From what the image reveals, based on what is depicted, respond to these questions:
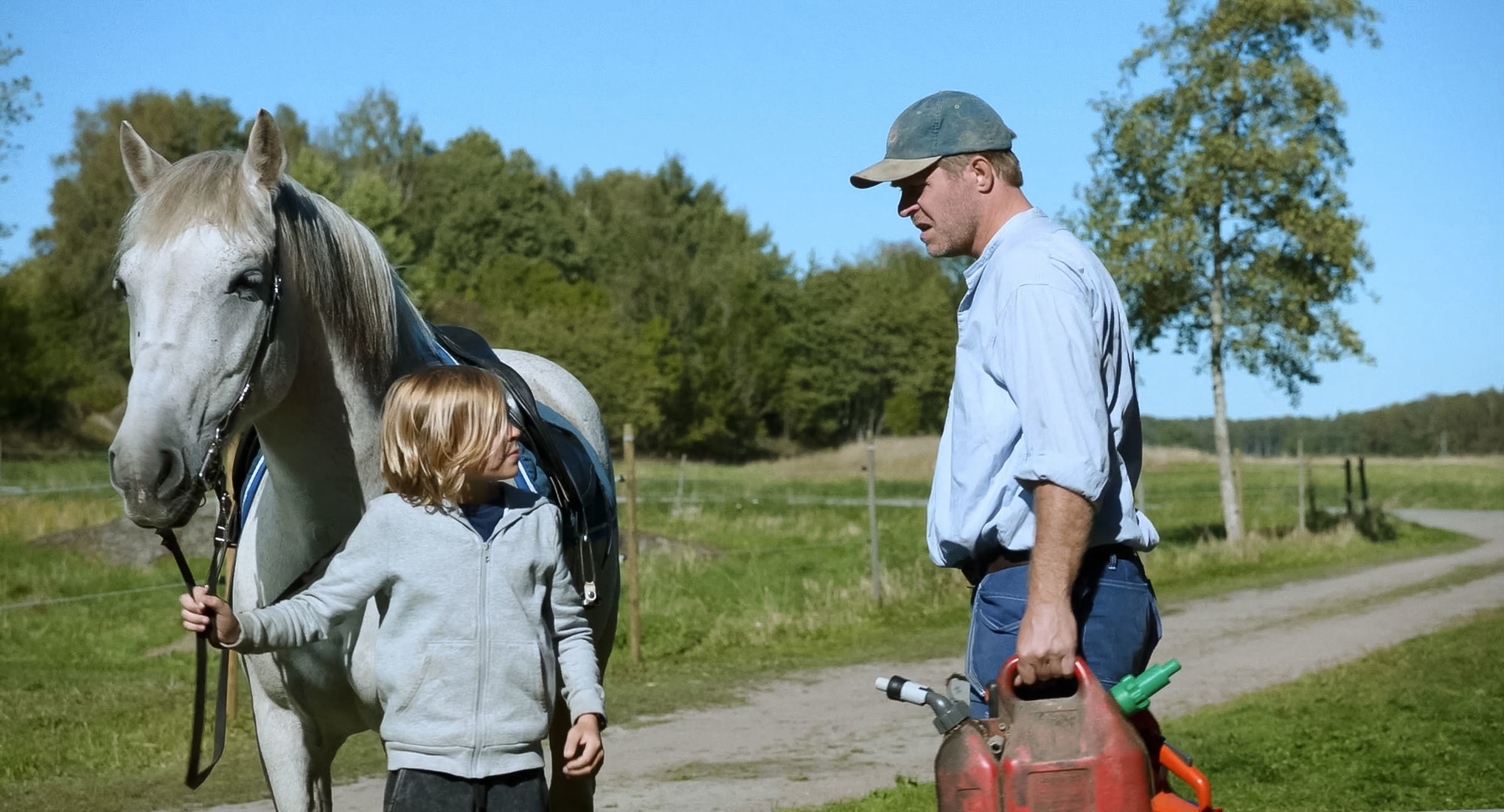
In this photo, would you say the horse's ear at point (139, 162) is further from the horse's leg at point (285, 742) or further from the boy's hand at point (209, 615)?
the horse's leg at point (285, 742)

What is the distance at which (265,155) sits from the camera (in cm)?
306

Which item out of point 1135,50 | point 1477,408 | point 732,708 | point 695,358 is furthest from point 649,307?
point 732,708

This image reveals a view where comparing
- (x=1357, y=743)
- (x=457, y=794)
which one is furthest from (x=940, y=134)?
(x=1357, y=743)

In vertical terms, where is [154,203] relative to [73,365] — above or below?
below

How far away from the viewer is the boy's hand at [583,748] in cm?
279

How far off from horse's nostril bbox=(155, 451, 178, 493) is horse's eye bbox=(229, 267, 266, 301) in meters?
0.38

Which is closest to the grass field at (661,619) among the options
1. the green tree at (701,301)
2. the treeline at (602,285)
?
the treeline at (602,285)

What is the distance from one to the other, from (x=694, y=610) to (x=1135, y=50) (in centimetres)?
1162

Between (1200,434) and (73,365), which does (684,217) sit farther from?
(73,365)

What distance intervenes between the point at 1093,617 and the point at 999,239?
765 millimetres

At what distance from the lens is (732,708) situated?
30.1 ft

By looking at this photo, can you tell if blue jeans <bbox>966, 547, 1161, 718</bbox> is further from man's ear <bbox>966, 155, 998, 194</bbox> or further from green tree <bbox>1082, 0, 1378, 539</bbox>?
green tree <bbox>1082, 0, 1378, 539</bbox>

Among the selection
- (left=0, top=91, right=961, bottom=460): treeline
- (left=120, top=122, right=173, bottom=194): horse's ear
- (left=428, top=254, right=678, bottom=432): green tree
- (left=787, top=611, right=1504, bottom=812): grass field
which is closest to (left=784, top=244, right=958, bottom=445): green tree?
(left=0, top=91, right=961, bottom=460): treeline

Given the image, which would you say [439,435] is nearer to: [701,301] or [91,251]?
[91,251]
